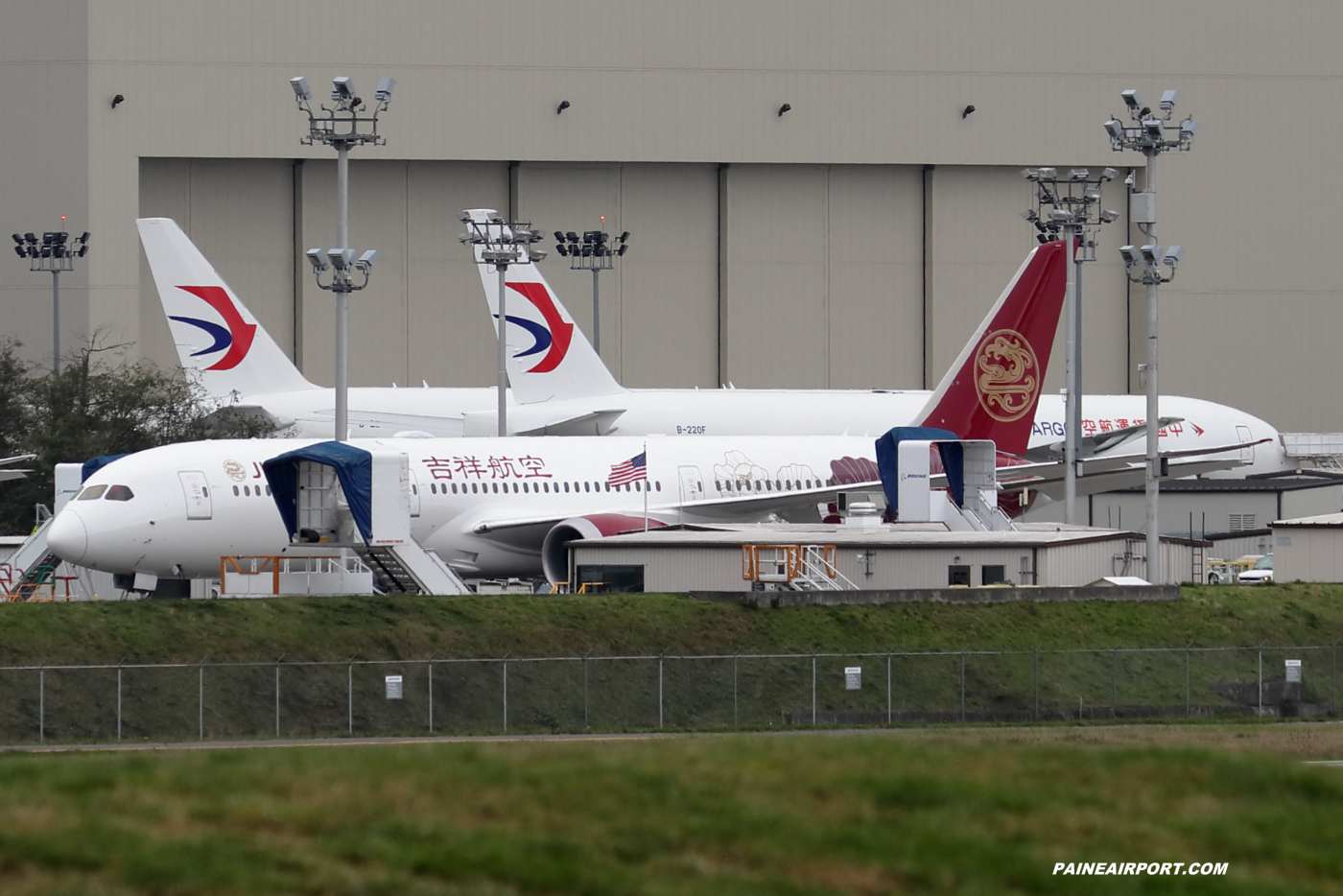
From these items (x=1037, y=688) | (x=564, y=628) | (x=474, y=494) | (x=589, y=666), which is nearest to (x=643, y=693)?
(x=589, y=666)

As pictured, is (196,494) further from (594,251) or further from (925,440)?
(594,251)

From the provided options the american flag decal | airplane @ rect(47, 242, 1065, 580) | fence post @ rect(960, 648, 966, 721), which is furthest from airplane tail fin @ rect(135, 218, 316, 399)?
fence post @ rect(960, 648, 966, 721)

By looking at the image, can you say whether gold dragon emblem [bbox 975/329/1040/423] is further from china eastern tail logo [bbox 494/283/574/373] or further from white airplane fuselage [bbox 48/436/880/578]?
china eastern tail logo [bbox 494/283/574/373]

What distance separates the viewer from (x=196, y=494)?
1668 inches

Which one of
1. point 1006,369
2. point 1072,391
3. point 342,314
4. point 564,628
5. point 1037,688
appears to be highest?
point 342,314

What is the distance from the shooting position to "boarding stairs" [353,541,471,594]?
42.0 m

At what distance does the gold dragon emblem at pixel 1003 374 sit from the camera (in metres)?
51.8

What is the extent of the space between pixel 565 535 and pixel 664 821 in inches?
1230

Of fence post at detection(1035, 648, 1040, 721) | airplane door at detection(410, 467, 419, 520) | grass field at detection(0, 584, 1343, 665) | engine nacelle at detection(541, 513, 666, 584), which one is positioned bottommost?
fence post at detection(1035, 648, 1040, 721)

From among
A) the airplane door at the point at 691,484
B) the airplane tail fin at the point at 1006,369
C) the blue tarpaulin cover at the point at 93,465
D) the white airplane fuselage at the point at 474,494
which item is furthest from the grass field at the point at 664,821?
the airplane tail fin at the point at 1006,369

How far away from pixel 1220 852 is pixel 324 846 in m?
6.67

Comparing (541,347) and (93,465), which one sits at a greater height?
(541,347)

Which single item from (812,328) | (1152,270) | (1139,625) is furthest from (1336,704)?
(812,328)

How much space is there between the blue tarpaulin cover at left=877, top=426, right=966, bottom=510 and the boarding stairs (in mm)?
11218
